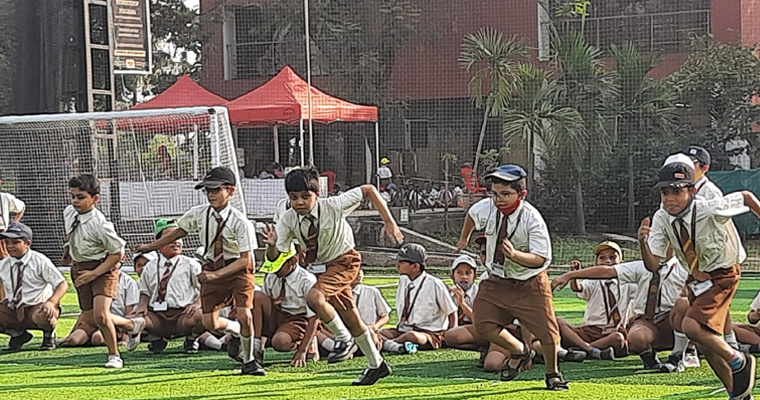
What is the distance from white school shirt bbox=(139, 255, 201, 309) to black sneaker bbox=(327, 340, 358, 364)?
1585 millimetres

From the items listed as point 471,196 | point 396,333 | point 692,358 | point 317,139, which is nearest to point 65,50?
point 317,139

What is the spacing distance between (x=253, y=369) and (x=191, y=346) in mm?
1695

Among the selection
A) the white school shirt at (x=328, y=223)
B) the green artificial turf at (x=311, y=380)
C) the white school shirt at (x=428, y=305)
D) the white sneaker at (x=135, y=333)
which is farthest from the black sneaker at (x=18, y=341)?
the white school shirt at (x=328, y=223)

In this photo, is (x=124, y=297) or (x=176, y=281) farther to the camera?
(x=124, y=297)

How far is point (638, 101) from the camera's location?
18984 millimetres

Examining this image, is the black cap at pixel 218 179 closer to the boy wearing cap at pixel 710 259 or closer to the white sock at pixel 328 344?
the white sock at pixel 328 344

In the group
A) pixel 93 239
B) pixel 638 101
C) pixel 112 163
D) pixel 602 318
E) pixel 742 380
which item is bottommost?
pixel 602 318

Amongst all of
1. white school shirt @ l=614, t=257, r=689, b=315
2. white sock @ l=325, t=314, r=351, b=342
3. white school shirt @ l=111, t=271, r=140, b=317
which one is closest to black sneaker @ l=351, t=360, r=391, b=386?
white sock @ l=325, t=314, r=351, b=342

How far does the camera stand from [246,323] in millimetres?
8031

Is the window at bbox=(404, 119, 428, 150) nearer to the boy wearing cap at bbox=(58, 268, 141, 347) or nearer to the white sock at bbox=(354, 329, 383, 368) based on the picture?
the boy wearing cap at bbox=(58, 268, 141, 347)

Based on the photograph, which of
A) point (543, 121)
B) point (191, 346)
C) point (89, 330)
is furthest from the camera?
point (543, 121)

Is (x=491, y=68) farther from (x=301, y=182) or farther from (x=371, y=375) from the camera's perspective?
(x=371, y=375)

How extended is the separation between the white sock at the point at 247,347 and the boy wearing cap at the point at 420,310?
1502mm

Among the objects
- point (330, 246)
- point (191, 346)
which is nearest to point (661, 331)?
point (330, 246)
